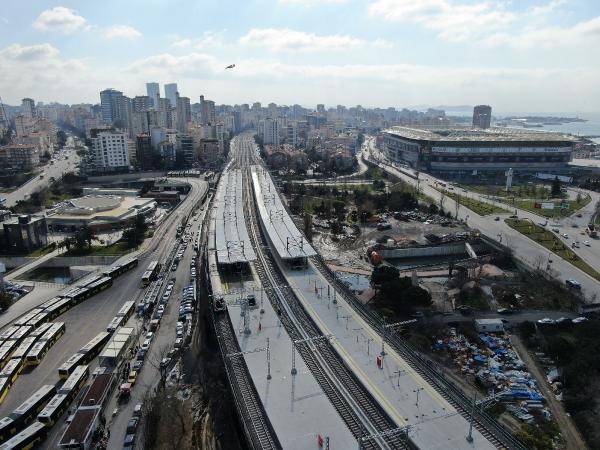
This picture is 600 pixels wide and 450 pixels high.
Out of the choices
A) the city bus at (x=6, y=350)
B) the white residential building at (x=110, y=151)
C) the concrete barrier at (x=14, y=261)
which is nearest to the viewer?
the city bus at (x=6, y=350)

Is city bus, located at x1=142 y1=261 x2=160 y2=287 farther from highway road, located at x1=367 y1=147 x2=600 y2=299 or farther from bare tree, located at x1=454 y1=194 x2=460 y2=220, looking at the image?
bare tree, located at x1=454 y1=194 x2=460 y2=220

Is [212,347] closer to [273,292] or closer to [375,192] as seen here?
[273,292]

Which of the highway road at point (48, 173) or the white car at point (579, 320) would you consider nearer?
the white car at point (579, 320)

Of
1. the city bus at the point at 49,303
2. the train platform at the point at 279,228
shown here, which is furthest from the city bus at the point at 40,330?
the train platform at the point at 279,228

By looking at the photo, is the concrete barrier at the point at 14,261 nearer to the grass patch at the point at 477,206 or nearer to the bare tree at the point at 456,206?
the bare tree at the point at 456,206

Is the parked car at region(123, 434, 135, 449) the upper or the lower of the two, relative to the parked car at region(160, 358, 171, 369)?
lower

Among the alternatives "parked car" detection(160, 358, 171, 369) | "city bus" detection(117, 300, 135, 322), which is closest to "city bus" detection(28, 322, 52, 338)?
"city bus" detection(117, 300, 135, 322)

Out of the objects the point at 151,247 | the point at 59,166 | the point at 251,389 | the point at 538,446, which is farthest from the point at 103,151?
the point at 538,446

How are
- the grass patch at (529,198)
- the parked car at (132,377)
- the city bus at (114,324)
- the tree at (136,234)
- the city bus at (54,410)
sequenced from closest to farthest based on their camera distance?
the city bus at (54,410) < the parked car at (132,377) < the city bus at (114,324) < the tree at (136,234) < the grass patch at (529,198)
